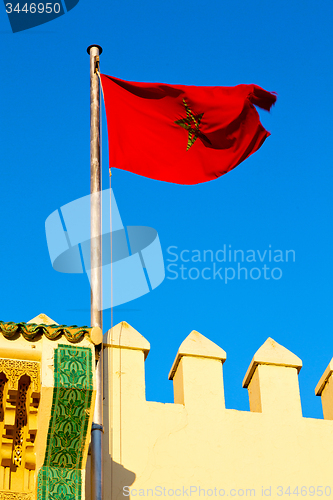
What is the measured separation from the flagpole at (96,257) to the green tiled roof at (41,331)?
264 millimetres

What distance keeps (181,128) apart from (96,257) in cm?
278

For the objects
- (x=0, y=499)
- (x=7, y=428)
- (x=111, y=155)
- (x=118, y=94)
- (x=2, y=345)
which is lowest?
(x=0, y=499)

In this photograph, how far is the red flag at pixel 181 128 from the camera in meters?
10.7

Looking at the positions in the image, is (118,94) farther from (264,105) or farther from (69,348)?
(69,348)

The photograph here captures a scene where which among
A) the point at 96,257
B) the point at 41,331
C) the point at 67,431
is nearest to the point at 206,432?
the point at 67,431

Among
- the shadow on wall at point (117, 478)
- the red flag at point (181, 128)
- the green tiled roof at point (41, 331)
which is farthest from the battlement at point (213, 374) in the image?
the red flag at point (181, 128)

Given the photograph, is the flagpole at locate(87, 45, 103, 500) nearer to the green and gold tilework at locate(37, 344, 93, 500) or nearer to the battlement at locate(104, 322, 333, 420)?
the green and gold tilework at locate(37, 344, 93, 500)

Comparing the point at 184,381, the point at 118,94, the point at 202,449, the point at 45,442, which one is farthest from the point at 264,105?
the point at 45,442

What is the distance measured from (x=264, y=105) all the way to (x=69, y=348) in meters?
4.94

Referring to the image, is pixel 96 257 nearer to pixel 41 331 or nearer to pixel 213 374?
pixel 41 331

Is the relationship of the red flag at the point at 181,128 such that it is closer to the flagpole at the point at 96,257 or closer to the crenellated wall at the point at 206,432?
the flagpole at the point at 96,257

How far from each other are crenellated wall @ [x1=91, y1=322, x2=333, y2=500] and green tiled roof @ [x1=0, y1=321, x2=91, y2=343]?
154 cm

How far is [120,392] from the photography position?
1006 centimetres

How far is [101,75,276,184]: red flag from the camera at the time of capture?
1069 centimetres
